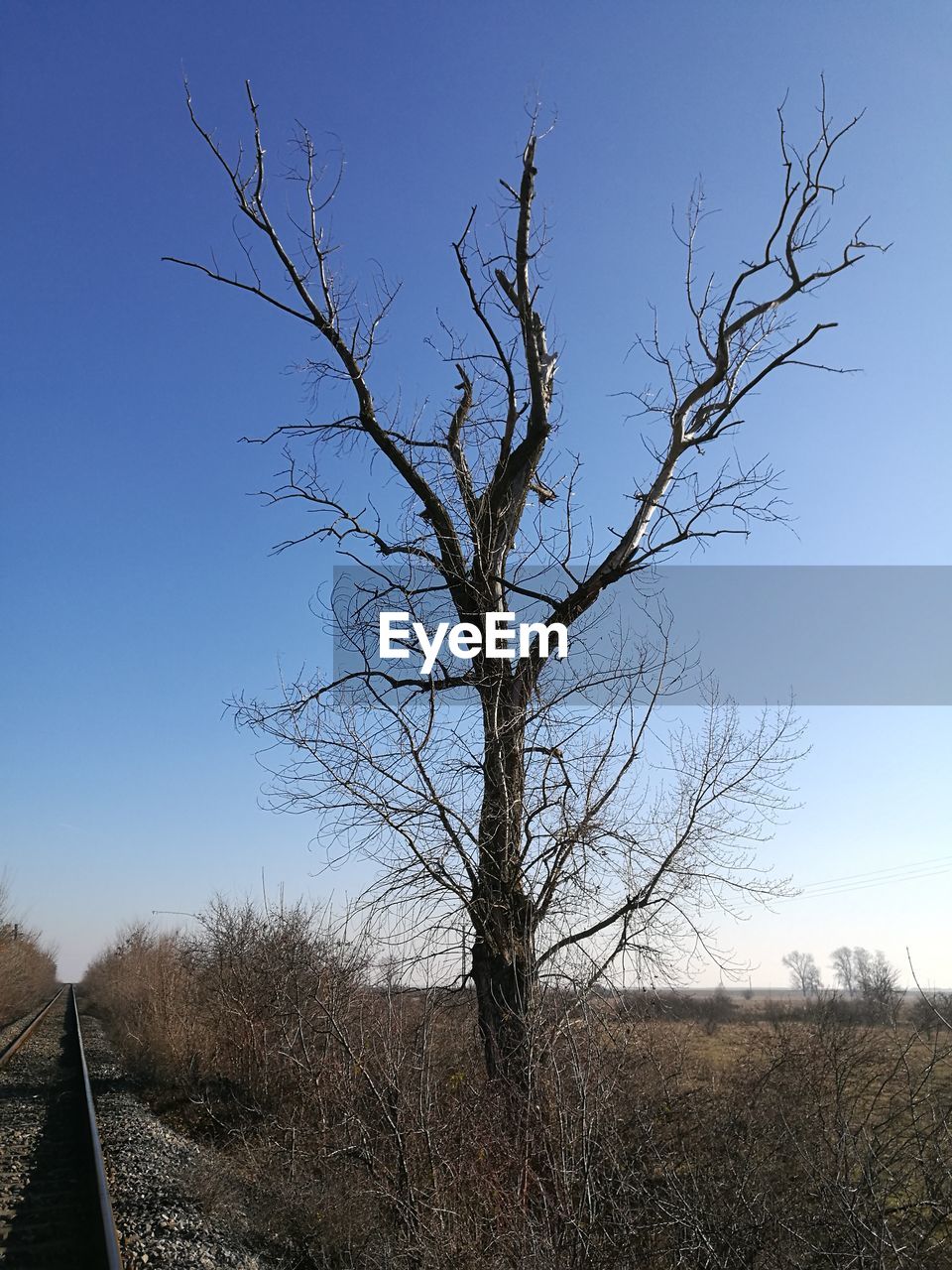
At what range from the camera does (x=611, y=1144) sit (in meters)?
6.03

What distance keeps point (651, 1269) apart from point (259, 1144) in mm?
5976

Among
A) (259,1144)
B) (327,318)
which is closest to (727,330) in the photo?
(327,318)

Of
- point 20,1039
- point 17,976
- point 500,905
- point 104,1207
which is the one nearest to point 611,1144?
point 500,905

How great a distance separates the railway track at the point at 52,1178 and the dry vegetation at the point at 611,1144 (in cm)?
154

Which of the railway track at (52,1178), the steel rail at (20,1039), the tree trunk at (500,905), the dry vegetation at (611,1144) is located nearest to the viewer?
the dry vegetation at (611,1144)

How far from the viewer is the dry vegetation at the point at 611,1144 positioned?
5.59m

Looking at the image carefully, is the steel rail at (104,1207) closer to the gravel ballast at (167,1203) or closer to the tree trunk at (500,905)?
the gravel ballast at (167,1203)

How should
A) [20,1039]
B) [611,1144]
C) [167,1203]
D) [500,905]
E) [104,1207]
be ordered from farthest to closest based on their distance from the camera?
[20,1039] < [167,1203] < [500,905] < [104,1207] < [611,1144]

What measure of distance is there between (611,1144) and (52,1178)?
7186 mm

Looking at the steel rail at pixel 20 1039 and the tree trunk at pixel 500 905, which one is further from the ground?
the tree trunk at pixel 500 905

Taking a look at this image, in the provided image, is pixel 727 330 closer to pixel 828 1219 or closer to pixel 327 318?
pixel 327 318

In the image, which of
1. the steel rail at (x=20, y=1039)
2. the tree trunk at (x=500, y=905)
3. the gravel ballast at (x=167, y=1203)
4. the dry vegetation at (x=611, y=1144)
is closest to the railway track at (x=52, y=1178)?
the gravel ballast at (x=167, y=1203)

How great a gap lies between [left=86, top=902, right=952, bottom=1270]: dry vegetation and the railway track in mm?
1543

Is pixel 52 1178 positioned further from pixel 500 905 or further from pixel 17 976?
pixel 17 976
